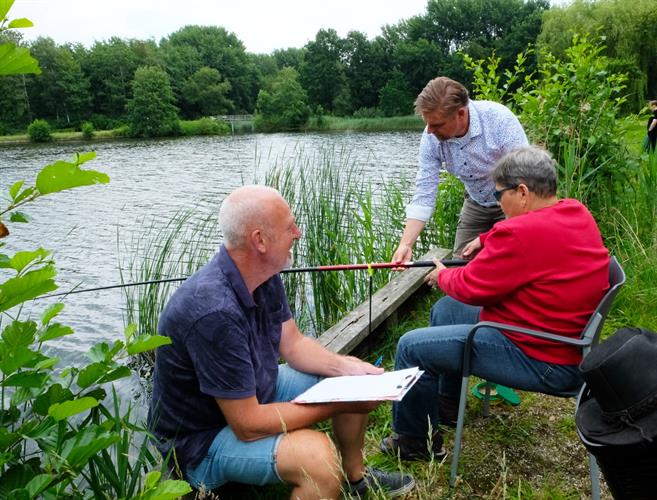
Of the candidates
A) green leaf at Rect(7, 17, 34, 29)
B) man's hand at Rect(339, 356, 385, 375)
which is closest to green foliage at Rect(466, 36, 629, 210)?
man's hand at Rect(339, 356, 385, 375)

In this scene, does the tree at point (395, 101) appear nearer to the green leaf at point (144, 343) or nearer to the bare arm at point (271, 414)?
the bare arm at point (271, 414)

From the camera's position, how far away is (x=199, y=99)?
2625 inches

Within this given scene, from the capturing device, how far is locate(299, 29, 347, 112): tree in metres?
66.1

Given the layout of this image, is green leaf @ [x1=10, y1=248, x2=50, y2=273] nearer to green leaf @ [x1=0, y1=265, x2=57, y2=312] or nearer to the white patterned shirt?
green leaf @ [x1=0, y1=265, x2=57, y2=312]

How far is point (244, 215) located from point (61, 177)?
104cm

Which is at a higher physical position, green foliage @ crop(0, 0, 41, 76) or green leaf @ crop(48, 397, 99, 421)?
green foliage @ crop(0, 0, 41, 76)

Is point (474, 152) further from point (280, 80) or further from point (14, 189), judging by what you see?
Answer: point (280, 80)

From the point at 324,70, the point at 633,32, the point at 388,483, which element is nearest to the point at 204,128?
the point at 324,70

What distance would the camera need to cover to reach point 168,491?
1.03 metres

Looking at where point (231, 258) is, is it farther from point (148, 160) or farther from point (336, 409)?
point (148, 160)

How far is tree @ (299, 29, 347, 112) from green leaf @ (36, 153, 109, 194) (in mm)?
64083

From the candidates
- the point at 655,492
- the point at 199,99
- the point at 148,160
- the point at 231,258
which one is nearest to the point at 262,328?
the point at 231,258

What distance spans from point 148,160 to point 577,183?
21.5 m

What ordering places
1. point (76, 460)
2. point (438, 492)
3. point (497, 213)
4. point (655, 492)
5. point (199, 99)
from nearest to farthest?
point (76, 460), point (655, 492), point (438, 492), point (497, 213), point (199, 99)
